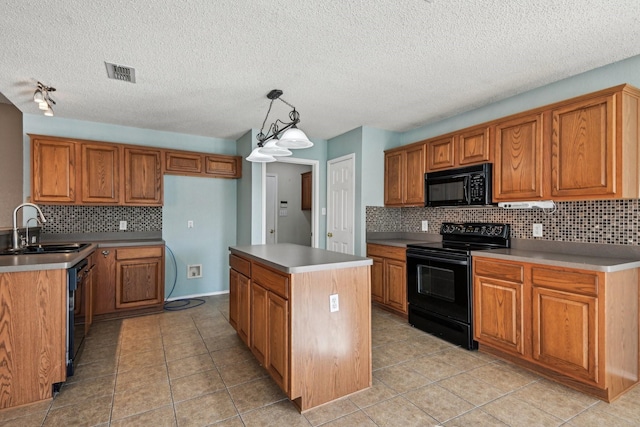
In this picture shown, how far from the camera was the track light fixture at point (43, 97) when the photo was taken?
2700 millimetres

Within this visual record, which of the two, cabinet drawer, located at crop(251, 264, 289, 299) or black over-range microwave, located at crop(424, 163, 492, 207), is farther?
black over-range microwave, located at crop(424, 163, 492, 207)

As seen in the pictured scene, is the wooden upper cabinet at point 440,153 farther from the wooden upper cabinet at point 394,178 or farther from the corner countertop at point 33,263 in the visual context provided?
the corner countertop at point 33,263

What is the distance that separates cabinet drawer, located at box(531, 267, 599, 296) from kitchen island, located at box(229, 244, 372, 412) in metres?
1.29

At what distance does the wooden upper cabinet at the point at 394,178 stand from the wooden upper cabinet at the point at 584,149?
1.75 meters

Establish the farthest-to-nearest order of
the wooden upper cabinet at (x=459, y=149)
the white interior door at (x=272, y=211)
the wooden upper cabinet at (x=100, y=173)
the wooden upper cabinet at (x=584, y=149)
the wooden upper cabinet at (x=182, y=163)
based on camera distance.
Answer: the white interior door at (x=272, y=211)
the wooden upper cabinet at (x=182, y=163)
the wooden upper cabinet at (x=100, y=173)
the wooden upper cabinet at (x=459, y=149)
the wooden upper cabinet at (x=584, y=149)

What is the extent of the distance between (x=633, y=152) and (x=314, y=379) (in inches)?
107

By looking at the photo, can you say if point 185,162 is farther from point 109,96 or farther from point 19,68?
point 19,68

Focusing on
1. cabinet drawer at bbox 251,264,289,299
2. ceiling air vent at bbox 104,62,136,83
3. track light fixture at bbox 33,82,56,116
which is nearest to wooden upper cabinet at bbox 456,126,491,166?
cabinet drawer at bbox 251,264,289,299

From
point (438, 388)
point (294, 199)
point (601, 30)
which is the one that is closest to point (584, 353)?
point (438, 388)

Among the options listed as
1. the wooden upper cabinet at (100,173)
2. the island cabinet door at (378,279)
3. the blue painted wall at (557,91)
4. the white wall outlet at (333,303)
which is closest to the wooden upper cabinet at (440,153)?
the blue painted wall at (557,91)

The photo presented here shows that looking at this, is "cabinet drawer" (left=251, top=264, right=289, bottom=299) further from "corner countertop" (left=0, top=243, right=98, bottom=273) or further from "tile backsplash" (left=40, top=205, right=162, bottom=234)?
"tile backsplash" (left=40, top=205, right=162, bottom=234)

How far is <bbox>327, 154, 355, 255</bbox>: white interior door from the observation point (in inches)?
176

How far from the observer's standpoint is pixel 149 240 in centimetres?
415

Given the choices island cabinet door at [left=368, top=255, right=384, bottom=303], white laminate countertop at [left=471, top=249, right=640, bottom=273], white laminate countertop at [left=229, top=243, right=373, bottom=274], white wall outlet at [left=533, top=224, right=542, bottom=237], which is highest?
white wall outlet at [left=533, top=224, right=542, bottom=237]
